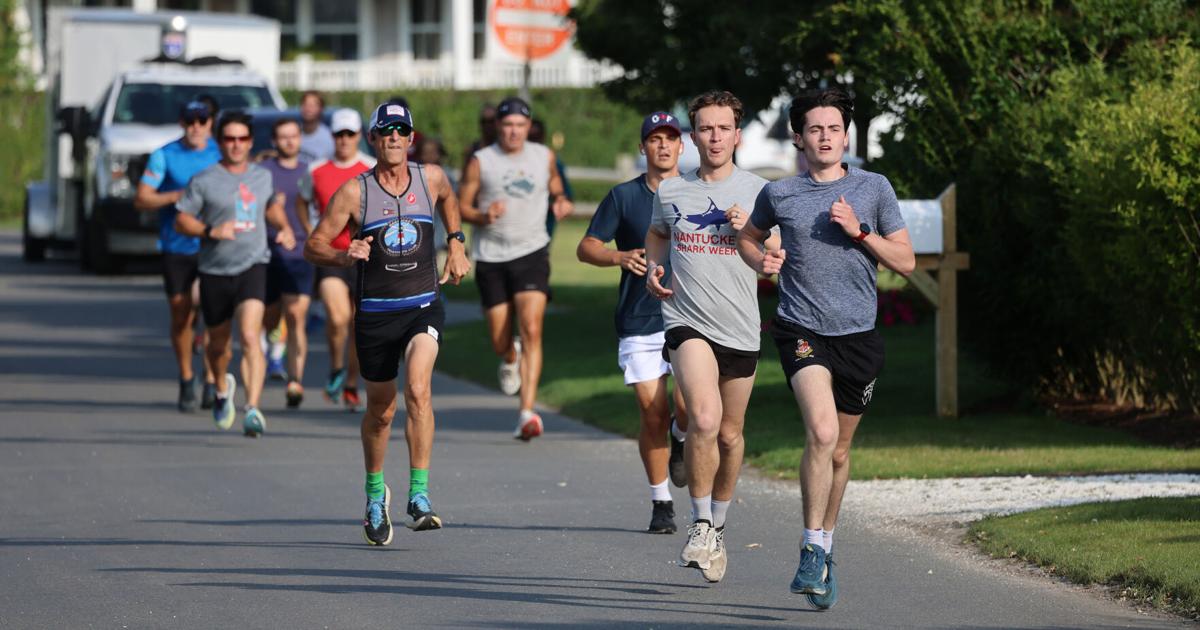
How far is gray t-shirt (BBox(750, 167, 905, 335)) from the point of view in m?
7.61

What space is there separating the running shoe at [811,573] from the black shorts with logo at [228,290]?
682 centimetres

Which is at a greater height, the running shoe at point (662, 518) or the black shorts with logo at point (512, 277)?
the black shorts with logo at point (512, 277)

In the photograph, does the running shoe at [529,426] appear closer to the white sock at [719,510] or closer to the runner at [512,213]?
the runner at [512,213]

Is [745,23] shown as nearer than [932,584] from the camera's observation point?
No

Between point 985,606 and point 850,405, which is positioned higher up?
point 850,405

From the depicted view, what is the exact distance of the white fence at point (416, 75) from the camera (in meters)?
55.8

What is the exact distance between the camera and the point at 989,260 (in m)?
13.7

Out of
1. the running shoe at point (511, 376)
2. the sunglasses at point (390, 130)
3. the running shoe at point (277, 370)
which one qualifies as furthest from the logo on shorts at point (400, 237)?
the running shoe at point (277, 370)

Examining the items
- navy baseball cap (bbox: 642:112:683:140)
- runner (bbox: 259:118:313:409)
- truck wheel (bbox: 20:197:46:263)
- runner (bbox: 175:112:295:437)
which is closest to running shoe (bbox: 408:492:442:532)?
navy baseball cap (bbox: 642:112:683:140)

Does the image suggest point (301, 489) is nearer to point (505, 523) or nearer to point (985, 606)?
point (505, 523)

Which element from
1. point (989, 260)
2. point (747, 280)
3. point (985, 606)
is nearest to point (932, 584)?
point (985, 606)

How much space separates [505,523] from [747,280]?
2279 millimetres

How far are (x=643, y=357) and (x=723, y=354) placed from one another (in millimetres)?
1256

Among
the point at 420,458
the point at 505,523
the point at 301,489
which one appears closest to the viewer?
the point at 420,458
